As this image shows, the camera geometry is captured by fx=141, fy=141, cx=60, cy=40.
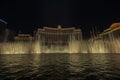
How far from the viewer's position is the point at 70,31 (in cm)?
18388

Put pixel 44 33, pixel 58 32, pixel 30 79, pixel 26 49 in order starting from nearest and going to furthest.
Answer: pixel 30 79 < pixel 26 49 < pixel 44 33 < pixel 58 32

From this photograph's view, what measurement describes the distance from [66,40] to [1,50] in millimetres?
124685

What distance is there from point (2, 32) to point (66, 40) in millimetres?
83572

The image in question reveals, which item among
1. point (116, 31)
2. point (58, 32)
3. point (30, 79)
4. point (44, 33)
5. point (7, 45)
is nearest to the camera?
point (30, 79)

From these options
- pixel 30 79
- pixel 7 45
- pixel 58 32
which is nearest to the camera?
pixel 30 79

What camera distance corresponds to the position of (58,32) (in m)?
189

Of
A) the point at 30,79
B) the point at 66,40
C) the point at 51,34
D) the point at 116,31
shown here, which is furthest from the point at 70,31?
the point at 30,79

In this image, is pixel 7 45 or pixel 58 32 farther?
pixel 58 32

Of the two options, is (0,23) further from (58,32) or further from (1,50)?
(1,50)

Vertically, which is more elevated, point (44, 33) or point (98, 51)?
point (44, 33)

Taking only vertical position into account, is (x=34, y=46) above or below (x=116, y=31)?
below

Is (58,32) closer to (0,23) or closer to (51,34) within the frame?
(51,34)

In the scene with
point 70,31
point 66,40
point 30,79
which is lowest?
point 30,79

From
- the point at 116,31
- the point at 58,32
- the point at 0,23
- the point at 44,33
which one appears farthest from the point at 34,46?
the point at 0,23
